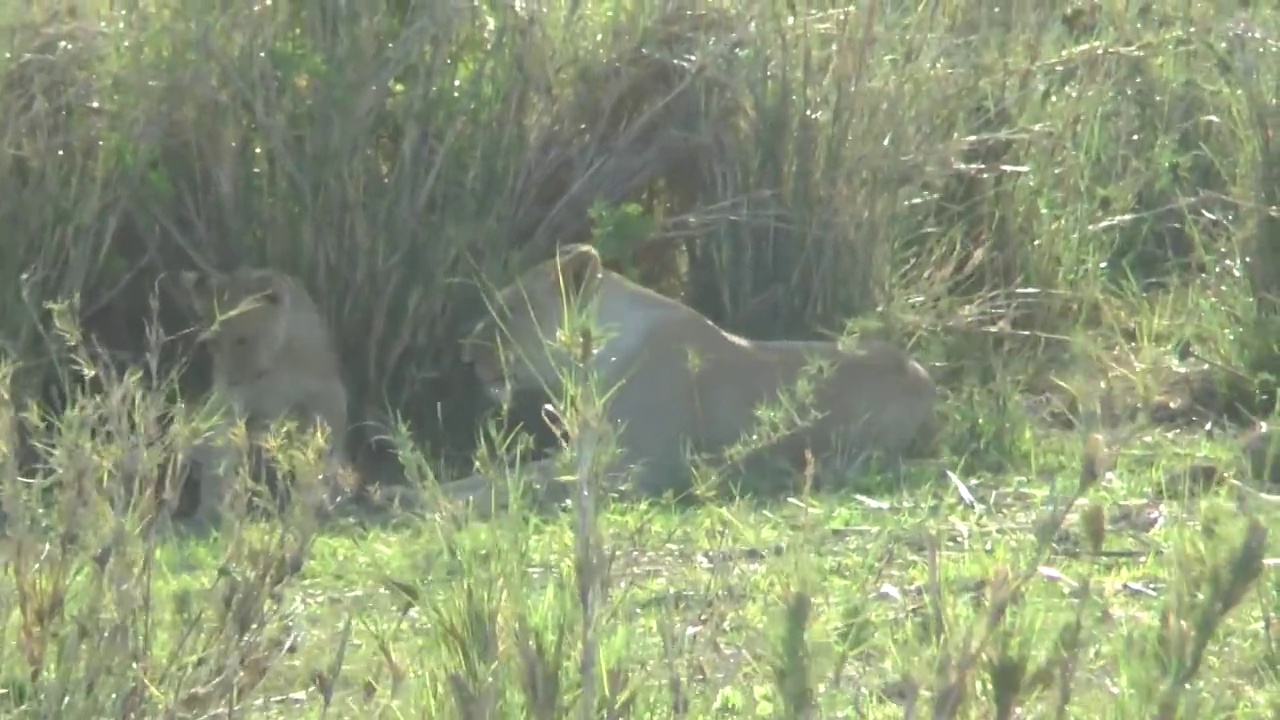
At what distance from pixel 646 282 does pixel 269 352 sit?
4.81 feet

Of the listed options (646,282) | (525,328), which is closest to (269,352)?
(525,328)

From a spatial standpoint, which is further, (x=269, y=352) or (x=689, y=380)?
(x=689, y=380)

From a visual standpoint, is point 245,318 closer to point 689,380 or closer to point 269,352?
point 269,352

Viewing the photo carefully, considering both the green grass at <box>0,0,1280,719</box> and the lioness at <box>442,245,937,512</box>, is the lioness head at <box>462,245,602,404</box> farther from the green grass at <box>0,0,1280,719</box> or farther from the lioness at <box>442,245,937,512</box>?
the green grass at <box>0,0,1280,719</box>

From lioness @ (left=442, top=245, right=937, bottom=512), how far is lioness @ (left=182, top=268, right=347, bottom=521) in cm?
40

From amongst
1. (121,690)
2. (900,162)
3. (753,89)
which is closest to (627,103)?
(753,89)

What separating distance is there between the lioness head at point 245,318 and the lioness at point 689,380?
1.65ft

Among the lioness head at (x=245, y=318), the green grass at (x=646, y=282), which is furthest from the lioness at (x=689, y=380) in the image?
the lioness head at (x=245, y=318)

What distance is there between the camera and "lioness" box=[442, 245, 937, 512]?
5.88 metres

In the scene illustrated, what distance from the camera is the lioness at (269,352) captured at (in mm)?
5691

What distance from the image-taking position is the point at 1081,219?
7.64 m

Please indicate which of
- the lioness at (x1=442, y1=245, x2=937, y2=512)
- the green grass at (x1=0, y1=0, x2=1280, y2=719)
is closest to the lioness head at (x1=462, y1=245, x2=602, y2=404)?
the lioness at (x1=442, y1=245, x2=937, y2=512)

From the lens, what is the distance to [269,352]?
19.0 ft

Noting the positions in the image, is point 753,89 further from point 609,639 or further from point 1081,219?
point 609,639
